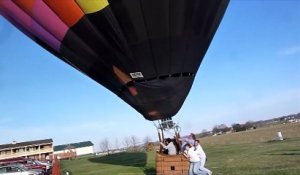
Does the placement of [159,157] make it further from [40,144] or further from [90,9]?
[40,144]

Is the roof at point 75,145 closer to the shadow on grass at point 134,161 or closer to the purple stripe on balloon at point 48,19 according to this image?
the shadow on grass at point 134,161

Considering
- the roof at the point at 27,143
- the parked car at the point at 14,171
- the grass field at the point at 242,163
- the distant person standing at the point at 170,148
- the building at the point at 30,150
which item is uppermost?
the roof at the point at 27,143

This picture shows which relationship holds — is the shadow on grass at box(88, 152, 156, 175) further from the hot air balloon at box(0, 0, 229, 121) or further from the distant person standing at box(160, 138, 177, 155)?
the hot air balloon at box(0, 0, 229, 121)

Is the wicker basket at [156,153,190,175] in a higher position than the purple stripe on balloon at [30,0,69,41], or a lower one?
lower

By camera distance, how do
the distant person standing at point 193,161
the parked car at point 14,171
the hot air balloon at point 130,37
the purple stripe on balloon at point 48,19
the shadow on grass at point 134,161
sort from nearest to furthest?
the hot air balloon at point 130,37
the purple stripe on balloon at point 48,19
the distant person standing at point 193,161
the shadow on grass at point 134,161
the parked car at point 14,171

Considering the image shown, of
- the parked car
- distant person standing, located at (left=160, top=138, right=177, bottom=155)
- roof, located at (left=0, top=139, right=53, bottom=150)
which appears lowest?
the parked car

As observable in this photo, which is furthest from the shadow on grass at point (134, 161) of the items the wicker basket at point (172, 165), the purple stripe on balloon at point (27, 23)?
the purple stripe on balloon at point (27, 23)

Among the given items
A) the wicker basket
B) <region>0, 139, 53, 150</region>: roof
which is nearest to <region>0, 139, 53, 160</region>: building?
<region>0, 139, 53, 150</region>: roof

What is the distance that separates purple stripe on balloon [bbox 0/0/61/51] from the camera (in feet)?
36.4

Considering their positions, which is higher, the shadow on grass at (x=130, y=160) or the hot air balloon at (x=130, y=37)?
the hot air balloon at (x=130, y=37)

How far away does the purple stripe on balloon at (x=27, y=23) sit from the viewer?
11.1m

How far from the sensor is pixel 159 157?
45.3 ft

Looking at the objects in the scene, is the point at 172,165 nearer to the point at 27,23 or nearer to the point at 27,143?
the point at 27,23

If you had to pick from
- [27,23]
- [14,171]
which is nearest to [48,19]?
[27,23]
